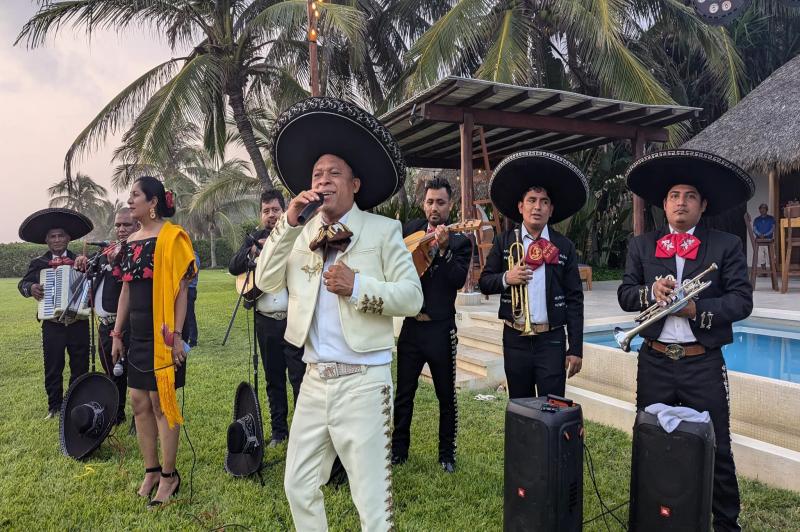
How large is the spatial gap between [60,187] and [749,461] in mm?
50762

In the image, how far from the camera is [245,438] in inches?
146

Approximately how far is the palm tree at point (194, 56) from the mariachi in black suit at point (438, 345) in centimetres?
874

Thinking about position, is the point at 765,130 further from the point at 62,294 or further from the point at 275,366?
the point at 62,294

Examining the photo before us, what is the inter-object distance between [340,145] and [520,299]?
5.48 ft

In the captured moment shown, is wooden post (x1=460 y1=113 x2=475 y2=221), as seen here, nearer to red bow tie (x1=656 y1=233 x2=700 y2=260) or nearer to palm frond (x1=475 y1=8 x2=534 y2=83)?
palm frond (x1=475 y1=8 x2=534 y2=83)

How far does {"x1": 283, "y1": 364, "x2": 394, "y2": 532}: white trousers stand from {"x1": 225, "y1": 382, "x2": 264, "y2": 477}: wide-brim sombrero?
5.17 ft

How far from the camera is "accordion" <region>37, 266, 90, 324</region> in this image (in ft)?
17.1

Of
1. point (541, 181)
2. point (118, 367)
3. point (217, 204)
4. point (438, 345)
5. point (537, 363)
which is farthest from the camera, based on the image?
point (217, 204)

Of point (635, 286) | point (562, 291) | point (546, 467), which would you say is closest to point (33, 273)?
point (562, 291)

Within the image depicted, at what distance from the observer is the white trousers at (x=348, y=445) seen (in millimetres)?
2182

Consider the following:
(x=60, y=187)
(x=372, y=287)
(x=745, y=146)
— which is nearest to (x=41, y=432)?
(x=372, y=287)

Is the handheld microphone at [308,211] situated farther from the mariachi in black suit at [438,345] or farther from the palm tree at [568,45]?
the palm tree at [568,45]

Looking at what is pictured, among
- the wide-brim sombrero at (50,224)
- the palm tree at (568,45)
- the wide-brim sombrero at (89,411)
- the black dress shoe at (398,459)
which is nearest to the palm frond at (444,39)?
the palm tree at (568,45)

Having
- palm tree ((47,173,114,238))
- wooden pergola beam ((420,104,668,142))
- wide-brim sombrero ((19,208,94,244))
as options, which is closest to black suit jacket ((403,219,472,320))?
wide-brim sombrero ((19,208,94,244))
